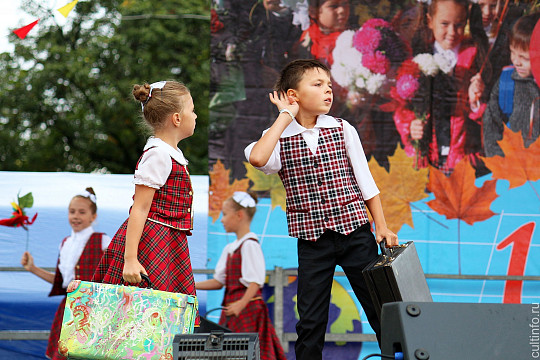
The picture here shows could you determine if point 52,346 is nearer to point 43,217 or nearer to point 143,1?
point 43,217

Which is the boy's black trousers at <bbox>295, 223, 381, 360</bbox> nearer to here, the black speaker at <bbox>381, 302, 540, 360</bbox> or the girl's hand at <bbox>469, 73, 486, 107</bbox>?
the black speaker at <bbox>381, 302, 540, 360</bbox>

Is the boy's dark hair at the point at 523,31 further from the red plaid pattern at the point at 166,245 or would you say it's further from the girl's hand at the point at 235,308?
the red plaid pattern at the point at 166,245

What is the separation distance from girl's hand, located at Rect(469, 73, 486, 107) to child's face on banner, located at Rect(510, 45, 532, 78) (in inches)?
9.0

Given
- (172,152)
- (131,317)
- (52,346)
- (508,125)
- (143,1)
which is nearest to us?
(131,317)

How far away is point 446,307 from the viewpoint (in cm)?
191

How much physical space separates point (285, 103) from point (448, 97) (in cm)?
177

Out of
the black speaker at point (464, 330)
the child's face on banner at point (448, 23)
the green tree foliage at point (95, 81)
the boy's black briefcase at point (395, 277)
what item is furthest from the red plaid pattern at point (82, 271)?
the green tree foliage at point (95, 81)

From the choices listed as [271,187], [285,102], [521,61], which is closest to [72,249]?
[271,187]

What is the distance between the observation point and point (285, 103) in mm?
2914

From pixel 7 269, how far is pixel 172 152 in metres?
2.00

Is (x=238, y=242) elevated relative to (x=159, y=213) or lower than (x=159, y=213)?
lower

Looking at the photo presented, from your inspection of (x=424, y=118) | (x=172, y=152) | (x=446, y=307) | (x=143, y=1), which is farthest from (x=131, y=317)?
(x=143, y=1)

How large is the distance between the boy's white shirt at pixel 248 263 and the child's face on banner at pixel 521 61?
1.91 meters

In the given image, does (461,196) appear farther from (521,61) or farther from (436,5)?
(436,5)
